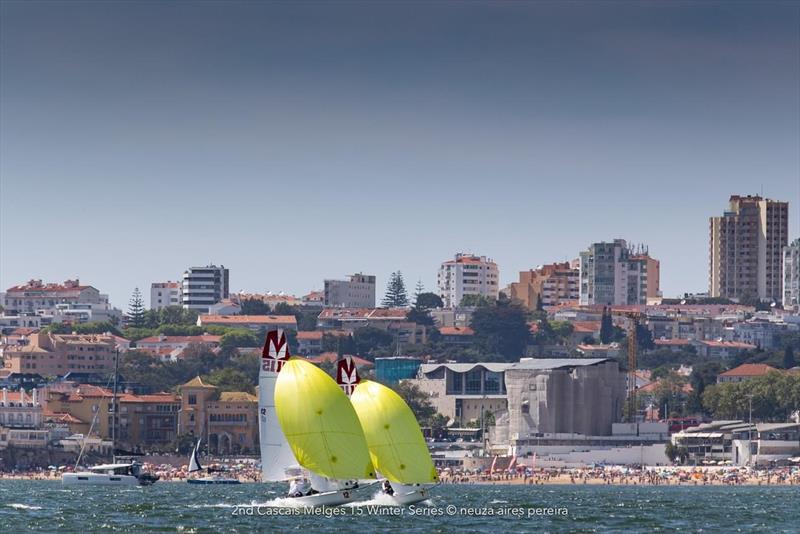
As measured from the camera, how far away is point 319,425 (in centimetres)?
6475

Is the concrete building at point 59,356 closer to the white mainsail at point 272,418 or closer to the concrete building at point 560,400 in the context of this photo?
the concrete building at point 560,400

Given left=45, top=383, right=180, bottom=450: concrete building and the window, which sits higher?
the window

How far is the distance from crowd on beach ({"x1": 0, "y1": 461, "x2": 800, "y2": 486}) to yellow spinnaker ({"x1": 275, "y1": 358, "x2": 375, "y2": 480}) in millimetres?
59995

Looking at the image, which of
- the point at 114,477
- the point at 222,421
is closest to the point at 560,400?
the point at 222,421

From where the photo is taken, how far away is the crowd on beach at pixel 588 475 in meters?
130

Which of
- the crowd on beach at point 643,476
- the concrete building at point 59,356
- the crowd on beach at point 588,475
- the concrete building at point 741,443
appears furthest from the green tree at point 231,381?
the concrete building at point 741,443

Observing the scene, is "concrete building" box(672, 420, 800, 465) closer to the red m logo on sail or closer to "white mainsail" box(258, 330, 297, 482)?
"white mainsail" box(258, 330, 297, 482)

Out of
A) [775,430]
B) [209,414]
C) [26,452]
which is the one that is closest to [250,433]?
[209,414]

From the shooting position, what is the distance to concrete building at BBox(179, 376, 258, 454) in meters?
157

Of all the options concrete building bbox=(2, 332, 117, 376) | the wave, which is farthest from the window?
the wave

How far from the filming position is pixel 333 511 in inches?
2635

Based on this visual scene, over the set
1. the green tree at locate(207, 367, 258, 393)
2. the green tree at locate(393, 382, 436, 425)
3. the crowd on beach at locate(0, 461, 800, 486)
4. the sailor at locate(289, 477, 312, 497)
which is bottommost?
the crowd on beach at locate(0, 461, 800, 486)

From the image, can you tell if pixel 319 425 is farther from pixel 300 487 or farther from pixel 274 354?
pixel 274 354

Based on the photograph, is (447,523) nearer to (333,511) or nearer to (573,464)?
(333,511)
